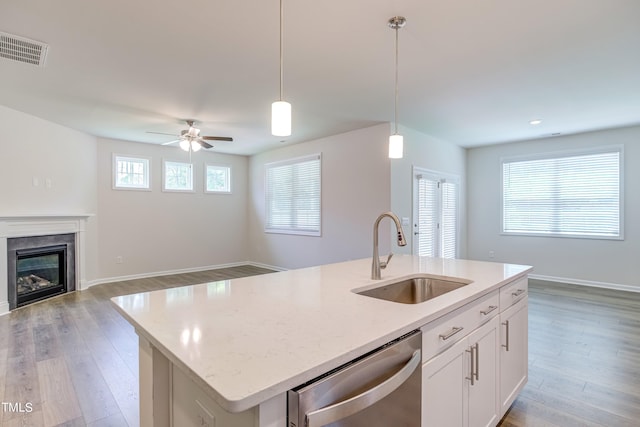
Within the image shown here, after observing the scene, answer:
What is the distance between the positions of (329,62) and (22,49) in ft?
8.29

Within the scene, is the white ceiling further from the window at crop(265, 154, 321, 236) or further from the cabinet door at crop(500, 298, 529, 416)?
the cabinet door at crop(500, 298, 529, 416)

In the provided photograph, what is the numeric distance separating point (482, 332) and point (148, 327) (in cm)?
154

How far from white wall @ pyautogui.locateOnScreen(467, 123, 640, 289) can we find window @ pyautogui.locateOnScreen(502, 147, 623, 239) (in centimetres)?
11

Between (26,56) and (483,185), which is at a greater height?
(26,56)

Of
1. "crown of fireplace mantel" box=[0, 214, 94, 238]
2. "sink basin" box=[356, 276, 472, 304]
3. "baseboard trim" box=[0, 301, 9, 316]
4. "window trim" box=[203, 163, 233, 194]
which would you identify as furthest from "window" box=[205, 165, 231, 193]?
"sink basin" box=[356, 276, 472, 304]

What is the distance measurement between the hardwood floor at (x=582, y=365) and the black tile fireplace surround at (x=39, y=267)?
5.76 m

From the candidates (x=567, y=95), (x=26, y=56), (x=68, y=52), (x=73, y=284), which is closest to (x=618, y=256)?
(x=567, y=95)

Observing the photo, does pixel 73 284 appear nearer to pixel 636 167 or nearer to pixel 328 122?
pixel 328 122

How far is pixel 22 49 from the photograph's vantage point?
8.65ft

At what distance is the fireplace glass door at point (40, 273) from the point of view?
4.53 meters

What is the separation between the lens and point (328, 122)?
4.84 m

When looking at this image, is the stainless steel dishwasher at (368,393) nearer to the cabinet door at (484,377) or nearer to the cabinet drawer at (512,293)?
the cabinet door at (484,377)

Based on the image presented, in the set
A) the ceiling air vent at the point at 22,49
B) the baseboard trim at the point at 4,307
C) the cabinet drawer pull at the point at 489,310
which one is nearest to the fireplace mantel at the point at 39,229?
the baseboard trim at the point at 4,307

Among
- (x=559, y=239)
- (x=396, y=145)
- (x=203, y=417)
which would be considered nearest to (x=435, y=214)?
(x=559, y=239)
